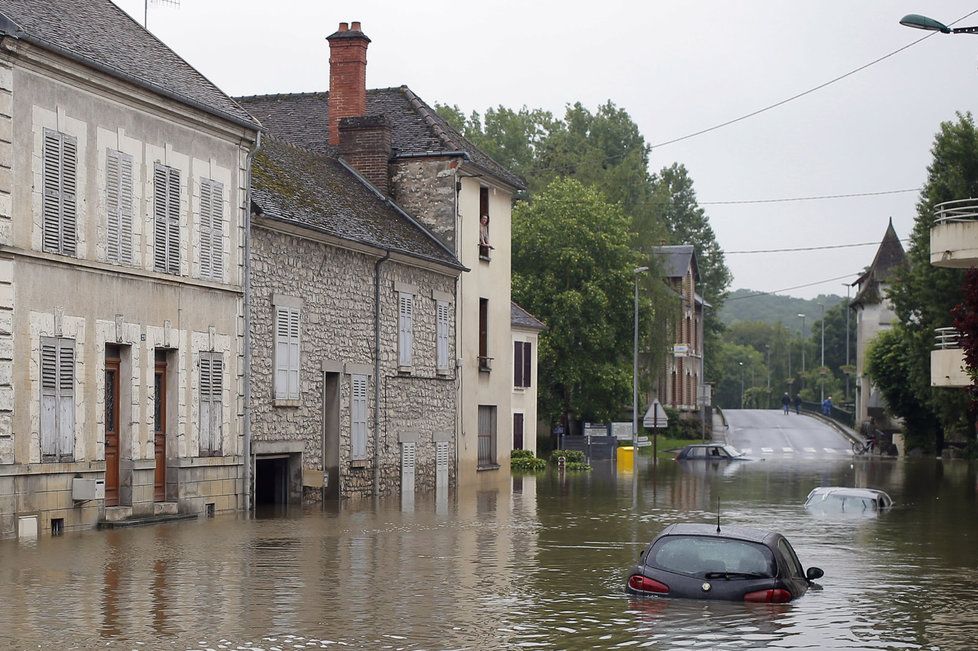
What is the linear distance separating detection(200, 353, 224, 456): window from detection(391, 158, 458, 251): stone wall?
1362 cm

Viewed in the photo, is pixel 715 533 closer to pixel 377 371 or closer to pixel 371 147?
pixel 377 371

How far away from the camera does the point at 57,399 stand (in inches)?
972

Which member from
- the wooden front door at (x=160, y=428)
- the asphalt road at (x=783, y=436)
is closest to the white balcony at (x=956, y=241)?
the wooden front door at (x=160, y=428)

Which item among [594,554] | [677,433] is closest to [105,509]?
[594,554]

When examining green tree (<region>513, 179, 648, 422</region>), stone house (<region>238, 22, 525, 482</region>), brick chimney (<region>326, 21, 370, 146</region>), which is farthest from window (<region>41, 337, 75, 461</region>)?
green tree (<region>513, 179, 648, 422</region>)

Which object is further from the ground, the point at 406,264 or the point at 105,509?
the point at 406,264

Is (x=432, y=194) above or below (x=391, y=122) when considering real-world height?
below

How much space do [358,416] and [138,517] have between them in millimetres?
10101

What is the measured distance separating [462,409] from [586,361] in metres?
28.5

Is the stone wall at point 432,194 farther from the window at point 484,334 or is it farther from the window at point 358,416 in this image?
the window at point 358,416

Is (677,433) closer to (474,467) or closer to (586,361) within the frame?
(586,361)

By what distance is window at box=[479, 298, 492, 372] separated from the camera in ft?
150

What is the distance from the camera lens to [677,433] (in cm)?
9569

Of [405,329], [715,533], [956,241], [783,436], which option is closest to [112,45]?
[405,329]
